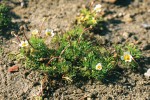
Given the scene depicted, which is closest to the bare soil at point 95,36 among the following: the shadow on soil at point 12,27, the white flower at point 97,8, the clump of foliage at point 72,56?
the shadow on soil at point 12,27

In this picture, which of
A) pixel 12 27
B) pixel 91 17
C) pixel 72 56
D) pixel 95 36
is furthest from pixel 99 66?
pixel 12 27

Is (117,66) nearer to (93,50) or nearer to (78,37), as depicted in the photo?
(93,50)

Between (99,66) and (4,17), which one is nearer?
(99,66)

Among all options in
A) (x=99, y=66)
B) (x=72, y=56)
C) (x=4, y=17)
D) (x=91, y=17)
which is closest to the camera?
(x=99, y=66)

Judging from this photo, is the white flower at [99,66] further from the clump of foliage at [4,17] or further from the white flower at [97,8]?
the clump of foliage at [4,17]

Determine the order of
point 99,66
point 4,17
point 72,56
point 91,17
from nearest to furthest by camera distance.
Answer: point 99,66 → point 72,56 → point 4,17 → point 91,17

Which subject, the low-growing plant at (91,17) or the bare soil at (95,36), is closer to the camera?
the bare soil at (95,36)

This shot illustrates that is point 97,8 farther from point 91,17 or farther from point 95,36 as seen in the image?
point 95,36

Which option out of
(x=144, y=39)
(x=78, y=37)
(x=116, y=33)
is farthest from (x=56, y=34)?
(x=144, y=39)
